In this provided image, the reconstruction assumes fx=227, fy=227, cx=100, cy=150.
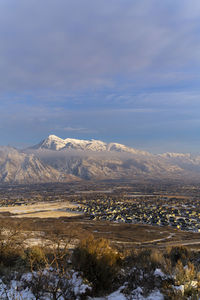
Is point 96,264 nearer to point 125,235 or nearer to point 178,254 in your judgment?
point 178,254

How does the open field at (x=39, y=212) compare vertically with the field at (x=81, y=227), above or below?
below

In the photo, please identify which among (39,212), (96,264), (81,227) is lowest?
(39,212)

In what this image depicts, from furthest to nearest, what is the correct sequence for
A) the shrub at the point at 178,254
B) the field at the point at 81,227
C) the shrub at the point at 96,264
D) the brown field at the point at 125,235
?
1. the field at the point at 81,227
2. the brown field at the point at 125,235
3. the shrub at the point at 178,254
4. the shrub at the point at 96,264

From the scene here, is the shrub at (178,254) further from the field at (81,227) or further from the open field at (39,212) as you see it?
the open field at (39,212)

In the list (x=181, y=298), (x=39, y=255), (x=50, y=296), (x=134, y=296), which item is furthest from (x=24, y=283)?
(x=181, y=298)

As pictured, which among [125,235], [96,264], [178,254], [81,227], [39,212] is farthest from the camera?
[39,212]

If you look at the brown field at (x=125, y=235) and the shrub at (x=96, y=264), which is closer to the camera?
the shrub at (x=96, y=264)

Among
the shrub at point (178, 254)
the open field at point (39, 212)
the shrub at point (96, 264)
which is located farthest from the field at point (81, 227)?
the shrub at point (178, 254)

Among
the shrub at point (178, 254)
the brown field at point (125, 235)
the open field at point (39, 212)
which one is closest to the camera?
the shrub at point (178, 254)

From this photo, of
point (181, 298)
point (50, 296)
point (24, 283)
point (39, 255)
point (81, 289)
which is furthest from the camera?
point (39, 255)

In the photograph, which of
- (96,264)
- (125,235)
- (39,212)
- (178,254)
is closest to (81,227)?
(125,235)

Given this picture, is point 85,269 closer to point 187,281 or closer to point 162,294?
point 162,294
